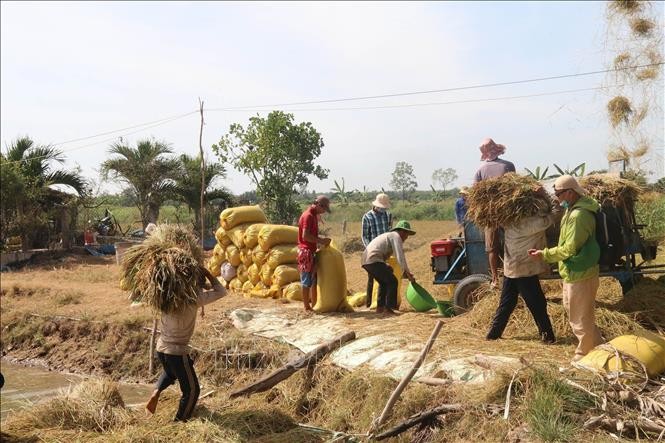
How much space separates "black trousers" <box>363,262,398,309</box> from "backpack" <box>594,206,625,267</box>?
2.55m

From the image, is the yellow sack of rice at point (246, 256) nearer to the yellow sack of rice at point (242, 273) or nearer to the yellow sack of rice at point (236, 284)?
the yellow sack of rice at point (242, 273)

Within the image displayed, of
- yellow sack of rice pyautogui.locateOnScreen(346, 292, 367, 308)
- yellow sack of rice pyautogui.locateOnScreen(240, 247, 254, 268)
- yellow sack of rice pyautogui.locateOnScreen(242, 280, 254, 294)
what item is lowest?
yellow sack of rice pyautogui.locateOnScreen(346, 292, 367, 308)

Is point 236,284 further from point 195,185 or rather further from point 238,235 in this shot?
point 195,185

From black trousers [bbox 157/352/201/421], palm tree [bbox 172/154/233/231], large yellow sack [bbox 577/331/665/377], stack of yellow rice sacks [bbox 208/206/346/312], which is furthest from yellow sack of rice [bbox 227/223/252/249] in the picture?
palm tree [bbox 172/154/233/231]

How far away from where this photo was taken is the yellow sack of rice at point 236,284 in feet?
36.4

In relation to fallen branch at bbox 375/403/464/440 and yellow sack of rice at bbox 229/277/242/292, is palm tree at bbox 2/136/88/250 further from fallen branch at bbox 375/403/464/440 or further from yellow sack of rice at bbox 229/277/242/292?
fallen branch at bbox 375/403/464/440

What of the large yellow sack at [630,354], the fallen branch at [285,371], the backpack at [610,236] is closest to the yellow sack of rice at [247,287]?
the fallen branch at [285,371]

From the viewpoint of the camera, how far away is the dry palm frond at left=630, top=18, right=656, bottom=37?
1154cm

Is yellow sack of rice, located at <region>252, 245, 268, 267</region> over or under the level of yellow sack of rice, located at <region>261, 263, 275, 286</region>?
over

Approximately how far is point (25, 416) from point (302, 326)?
3.26 meters

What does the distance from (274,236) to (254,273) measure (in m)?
0.86

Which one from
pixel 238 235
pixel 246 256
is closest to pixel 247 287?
pixel 246 256

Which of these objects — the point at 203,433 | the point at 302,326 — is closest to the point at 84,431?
the point at 203,433

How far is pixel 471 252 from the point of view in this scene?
780cm
